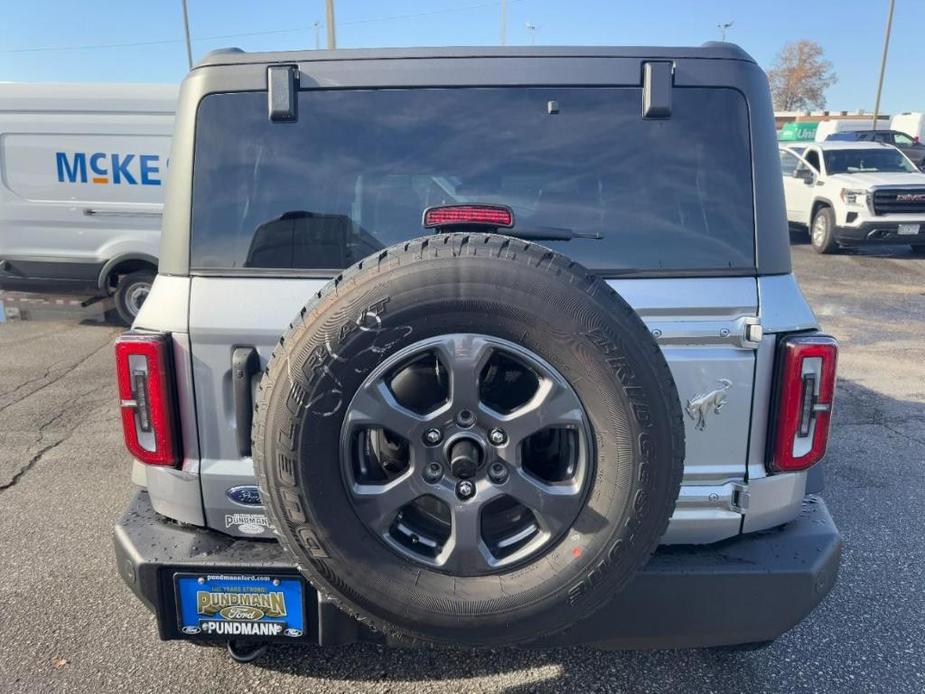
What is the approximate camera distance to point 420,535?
72.2 inches

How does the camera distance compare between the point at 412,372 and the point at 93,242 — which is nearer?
the point at 412,372

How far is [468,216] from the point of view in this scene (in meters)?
1.90

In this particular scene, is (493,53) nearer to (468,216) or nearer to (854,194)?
(468,216)

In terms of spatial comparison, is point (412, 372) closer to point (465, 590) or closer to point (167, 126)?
point (465, 590)

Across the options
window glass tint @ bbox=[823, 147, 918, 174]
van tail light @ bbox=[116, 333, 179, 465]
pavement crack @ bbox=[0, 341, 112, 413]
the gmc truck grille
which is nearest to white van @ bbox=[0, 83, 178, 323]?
pavement crack @ bbox=[0, 341, 112, 413]

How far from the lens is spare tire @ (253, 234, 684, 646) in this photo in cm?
166

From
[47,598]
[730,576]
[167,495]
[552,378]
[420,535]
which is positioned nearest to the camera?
[552,378]

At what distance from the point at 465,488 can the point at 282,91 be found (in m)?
1.28

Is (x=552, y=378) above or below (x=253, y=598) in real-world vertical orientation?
above

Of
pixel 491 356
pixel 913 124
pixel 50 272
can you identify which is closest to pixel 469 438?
pixel 491 356

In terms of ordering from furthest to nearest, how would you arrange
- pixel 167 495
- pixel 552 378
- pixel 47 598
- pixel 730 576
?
pixel 47 598 < pixel 167 495 < pixel 730 576 < pixel 552 378

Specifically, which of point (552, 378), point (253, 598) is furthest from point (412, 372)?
point (253, 598)

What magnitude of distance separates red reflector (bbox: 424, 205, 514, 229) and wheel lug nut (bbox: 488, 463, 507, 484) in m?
0.66

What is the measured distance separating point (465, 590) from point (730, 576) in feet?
2.59
